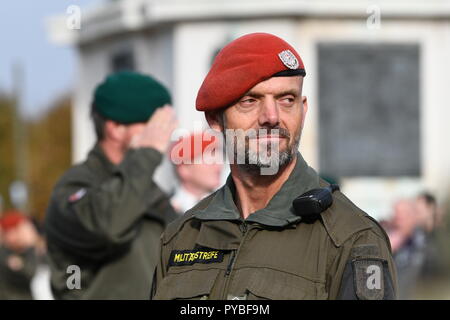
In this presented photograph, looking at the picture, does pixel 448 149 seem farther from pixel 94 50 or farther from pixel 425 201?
pixel 94 50

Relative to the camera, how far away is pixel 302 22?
1205cm

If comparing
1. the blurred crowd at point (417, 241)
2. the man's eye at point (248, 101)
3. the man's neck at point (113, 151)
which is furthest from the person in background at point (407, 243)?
the man's eye at point (248, 101)

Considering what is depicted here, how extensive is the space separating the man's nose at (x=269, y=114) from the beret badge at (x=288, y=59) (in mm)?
117

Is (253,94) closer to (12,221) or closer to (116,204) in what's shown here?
(116,204)

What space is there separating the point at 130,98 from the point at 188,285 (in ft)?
7.81

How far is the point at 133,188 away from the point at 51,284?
78cm

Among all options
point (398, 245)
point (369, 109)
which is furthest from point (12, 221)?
point (398, 245)

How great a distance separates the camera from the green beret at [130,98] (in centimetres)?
571

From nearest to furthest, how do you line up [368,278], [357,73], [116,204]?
[368,278] → [116,204] → [357,73]

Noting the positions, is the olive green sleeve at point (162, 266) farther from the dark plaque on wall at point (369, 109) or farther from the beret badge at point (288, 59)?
the dark plaque on wall at point (369, 109)

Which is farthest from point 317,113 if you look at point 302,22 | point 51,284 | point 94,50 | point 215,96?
point 215,96

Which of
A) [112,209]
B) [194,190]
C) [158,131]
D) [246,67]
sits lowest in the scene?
[194,190]

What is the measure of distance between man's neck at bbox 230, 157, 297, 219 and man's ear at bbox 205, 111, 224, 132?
0.16 metres

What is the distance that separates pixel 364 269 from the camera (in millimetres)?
3107
